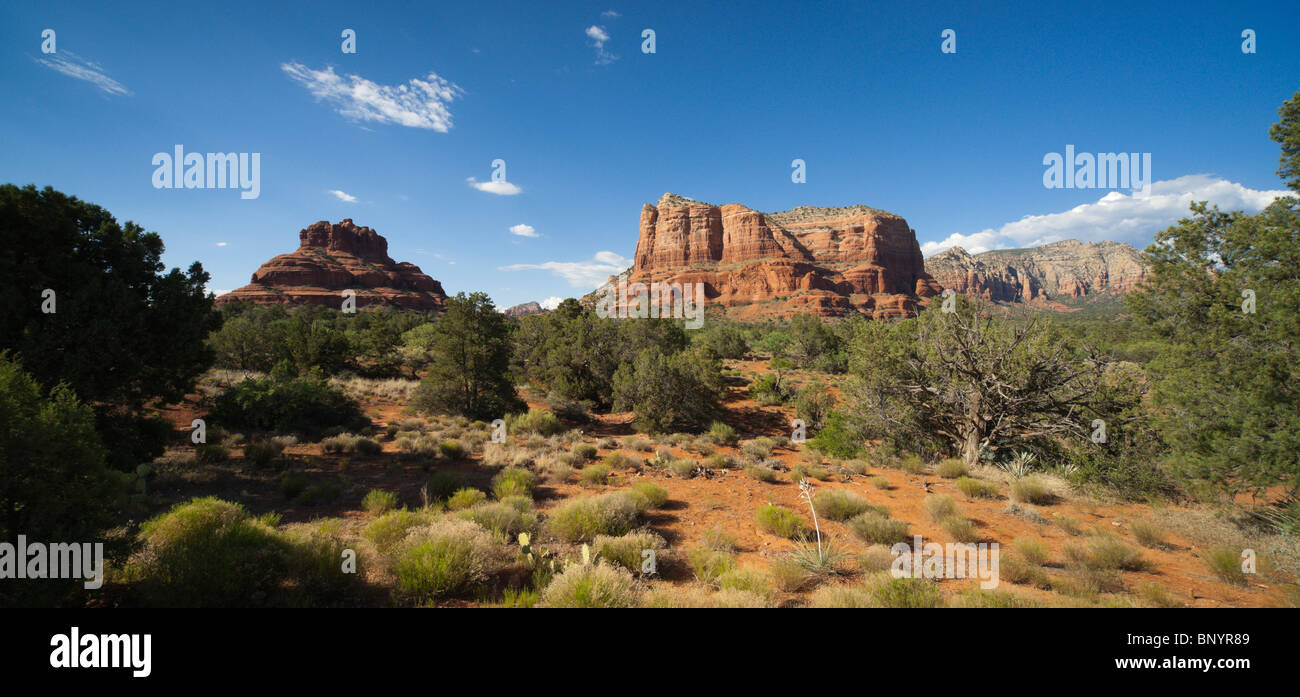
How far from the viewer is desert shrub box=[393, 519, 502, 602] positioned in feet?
15.4

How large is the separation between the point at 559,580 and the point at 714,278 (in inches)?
4793

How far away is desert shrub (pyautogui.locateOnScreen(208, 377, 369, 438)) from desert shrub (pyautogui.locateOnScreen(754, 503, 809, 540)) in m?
14.6

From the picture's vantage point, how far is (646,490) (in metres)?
8.81

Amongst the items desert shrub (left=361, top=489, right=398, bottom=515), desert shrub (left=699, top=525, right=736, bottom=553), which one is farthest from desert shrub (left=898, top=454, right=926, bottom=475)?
desert shrub (left=361, top=489, right=398, bottom=515)

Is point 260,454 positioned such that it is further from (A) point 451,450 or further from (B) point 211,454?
(A) point 451,450

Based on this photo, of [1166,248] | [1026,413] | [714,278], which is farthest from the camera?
[714,278]

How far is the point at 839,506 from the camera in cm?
801

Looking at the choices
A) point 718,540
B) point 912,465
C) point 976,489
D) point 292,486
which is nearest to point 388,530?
point 292,486
